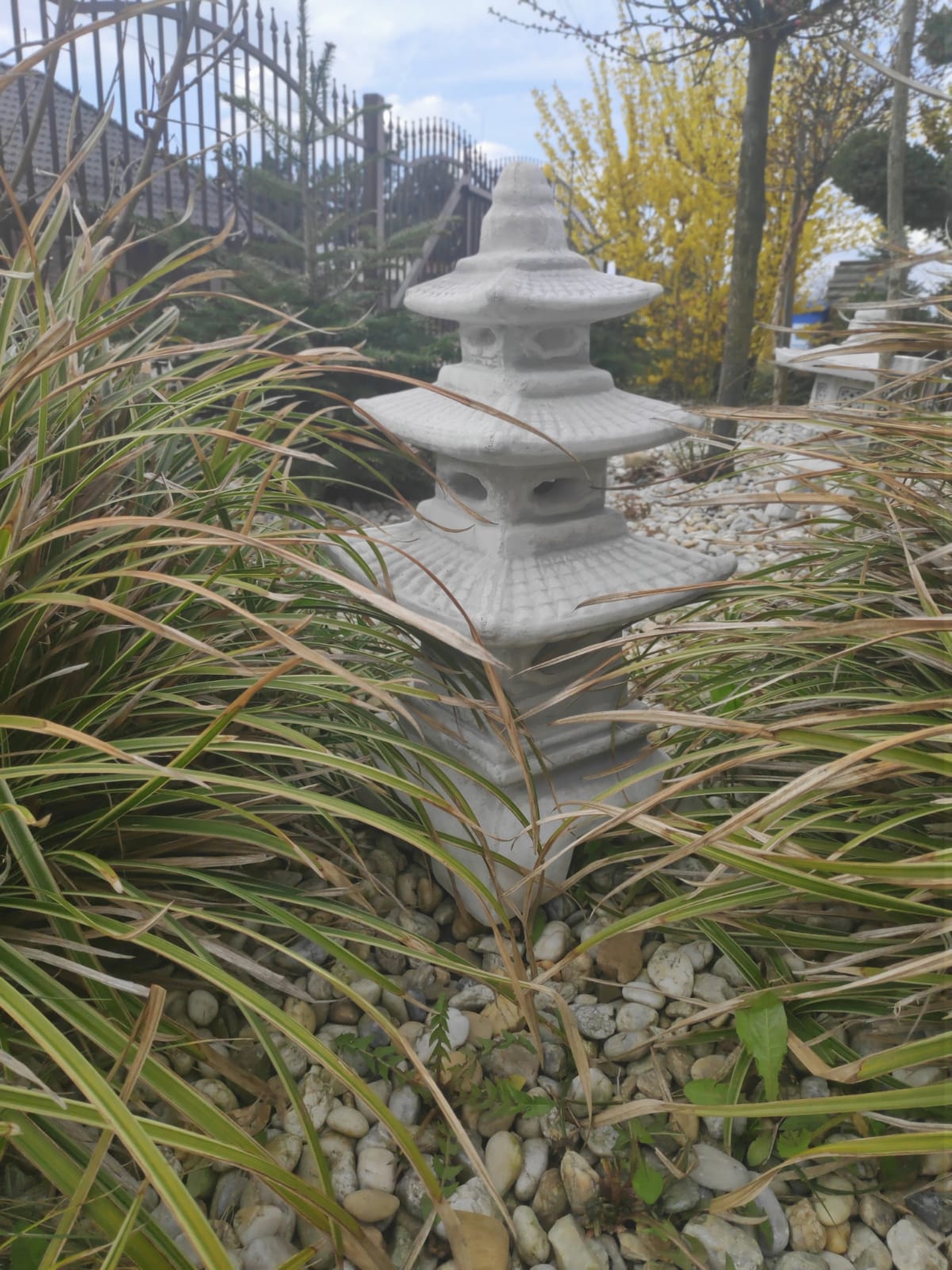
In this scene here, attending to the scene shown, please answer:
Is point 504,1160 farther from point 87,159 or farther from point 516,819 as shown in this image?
point 87,159

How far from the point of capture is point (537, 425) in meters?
1.40

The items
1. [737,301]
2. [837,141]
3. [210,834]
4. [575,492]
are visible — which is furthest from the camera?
[837,141]

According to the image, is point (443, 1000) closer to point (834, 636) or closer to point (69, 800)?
point (69, 800)

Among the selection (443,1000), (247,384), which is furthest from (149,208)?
(443,1000)

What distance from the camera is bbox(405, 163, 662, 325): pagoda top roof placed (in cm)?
140

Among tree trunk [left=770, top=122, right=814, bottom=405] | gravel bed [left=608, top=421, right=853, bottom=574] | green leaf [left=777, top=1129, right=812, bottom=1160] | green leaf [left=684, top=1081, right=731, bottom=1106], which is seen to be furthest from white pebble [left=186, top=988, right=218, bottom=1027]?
tree trunk [left=770, top=122, right=814, bottom=405]

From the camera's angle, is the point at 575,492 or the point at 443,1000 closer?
the point at 443,1000

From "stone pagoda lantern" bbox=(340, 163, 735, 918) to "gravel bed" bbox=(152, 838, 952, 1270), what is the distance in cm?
20

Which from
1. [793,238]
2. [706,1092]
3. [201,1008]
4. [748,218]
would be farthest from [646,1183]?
[793,238]

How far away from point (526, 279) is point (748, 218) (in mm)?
3794

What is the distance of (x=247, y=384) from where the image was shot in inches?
55.7

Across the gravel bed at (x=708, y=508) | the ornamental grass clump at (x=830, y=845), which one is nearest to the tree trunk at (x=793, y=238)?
the gravel bed at (x=708, y=508)

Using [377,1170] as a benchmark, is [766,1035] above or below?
above

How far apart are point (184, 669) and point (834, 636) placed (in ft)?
3.05
